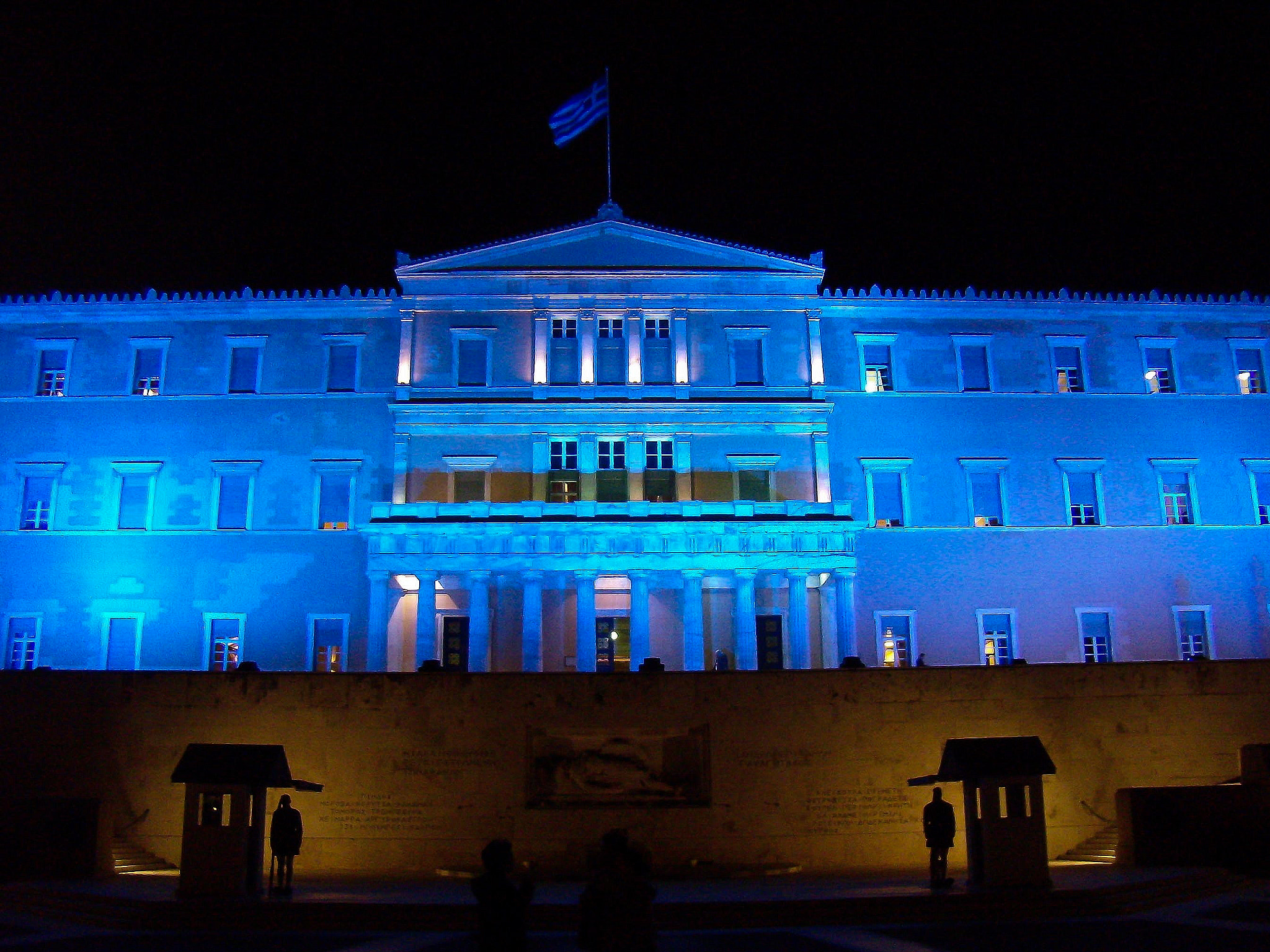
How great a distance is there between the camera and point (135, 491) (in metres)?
38.2

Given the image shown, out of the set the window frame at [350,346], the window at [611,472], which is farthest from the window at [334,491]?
the window at [611,472]

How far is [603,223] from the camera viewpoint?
1519 inches

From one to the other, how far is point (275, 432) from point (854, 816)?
24898 mm

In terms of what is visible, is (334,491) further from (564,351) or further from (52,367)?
(52,367)

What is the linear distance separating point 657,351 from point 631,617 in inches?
376

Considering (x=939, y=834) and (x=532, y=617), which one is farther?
(x=532, y=617)

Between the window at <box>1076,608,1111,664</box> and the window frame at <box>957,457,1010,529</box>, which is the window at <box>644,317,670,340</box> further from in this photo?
the window at <box>1076,608,1111,664</box>

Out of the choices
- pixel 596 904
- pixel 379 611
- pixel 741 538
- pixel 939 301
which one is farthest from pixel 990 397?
pixel 596 904

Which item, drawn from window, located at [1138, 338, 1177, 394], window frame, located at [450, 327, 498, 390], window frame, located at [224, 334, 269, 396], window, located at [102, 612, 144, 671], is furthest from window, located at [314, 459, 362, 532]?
window, located at [1138, 338, 1177, 394]

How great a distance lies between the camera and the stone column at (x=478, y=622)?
34.0m

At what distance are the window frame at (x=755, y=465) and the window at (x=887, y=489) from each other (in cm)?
362

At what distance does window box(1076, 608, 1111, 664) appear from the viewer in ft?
123

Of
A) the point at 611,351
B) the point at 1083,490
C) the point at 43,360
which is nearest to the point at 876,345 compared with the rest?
the point at 1083,490

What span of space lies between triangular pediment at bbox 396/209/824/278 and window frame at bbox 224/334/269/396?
5894 millimetres
